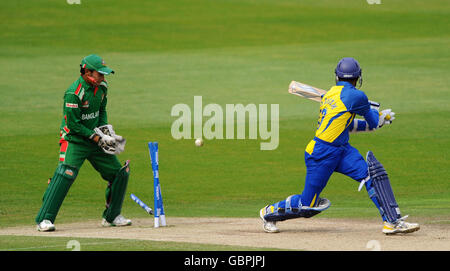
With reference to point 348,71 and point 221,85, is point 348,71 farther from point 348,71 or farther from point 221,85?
point 221,85

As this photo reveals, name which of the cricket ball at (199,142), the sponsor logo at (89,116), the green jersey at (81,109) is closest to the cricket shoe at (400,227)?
the green jersey at (81,109)

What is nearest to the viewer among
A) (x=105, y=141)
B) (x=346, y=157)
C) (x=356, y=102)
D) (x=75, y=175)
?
(x=356, y=102)

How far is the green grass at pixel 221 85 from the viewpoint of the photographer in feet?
51.3

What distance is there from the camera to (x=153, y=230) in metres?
11.4

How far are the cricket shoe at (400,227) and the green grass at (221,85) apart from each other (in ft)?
7.20

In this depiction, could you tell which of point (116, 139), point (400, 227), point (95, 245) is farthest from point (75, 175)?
point (400, 227)

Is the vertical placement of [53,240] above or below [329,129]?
below

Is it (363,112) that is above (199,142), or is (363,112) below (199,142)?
above

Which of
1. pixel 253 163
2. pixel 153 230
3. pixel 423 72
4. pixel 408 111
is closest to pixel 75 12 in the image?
pixel 423 72

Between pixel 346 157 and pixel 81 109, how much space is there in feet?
11.4

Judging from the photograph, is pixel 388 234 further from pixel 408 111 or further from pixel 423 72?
pixel 423 72

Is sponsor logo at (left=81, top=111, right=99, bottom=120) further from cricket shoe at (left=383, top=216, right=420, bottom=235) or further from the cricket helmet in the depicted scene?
cricket shoe at (left=383, top=216, right=420, bottom=235)

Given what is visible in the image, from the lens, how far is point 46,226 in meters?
11.4

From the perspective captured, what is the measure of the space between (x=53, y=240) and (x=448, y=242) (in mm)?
4461
